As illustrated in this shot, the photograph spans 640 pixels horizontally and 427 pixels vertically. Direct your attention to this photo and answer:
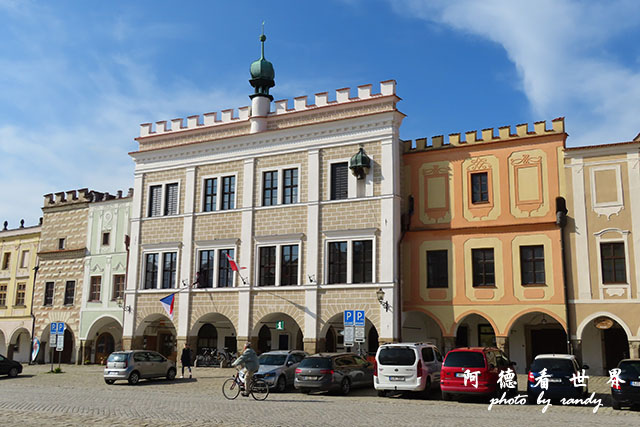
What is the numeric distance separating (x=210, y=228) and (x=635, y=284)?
2082 cm

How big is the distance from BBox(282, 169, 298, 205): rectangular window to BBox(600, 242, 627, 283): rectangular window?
48.2 ft

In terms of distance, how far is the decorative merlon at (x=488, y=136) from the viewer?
94.8 ft

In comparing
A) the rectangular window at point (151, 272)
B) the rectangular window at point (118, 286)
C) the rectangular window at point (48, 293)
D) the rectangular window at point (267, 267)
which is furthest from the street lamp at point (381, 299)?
the rectangular window at point (48, 293)

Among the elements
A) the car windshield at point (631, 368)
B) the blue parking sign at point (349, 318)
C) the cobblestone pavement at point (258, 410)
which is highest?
the blue parking sign at point (349, 318)

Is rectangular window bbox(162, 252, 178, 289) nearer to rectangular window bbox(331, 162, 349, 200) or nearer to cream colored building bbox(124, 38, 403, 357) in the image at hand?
cream colored building bbox(124, 38, 403, 357)

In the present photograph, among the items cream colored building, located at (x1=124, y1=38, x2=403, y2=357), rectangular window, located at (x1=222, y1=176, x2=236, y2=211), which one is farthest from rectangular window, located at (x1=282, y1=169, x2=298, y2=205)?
rectangular window, located at (x1=222, y1=176, x2=236, y2=211)

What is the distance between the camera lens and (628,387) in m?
17.8

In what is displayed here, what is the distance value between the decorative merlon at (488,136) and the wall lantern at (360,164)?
223 centimetres

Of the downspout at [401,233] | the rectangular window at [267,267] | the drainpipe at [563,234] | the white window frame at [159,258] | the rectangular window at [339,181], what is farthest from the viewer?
Result: the white window frame at [159,258]

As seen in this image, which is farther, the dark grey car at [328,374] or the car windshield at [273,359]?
the car windshield at [273,359]

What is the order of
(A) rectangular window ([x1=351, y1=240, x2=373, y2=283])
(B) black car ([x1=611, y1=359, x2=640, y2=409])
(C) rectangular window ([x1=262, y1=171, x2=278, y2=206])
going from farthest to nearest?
(C) rectangular window ([x1=262, y1=171, x2=278, y2=206]) → (A) rectangular window ([x1=351, y1=240, x2=373, y2=283]) → (B) black car ([x1=611, y1=359, x2=640, y2=409])

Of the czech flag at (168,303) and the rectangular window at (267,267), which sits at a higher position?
the rectangular window at (267,267)

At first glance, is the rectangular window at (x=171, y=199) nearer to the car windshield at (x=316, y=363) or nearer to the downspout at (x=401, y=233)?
the downspout at (x=401, y=233)

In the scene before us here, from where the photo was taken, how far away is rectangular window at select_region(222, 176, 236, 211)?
35.1 metres
